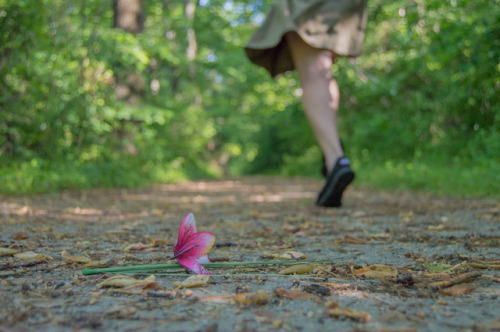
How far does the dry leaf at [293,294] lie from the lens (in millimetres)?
1031

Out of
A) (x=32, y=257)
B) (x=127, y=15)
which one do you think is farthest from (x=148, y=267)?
(x=127, y=15)

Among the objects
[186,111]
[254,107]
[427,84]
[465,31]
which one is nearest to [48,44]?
[465,31]

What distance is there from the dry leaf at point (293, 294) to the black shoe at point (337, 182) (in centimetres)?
186

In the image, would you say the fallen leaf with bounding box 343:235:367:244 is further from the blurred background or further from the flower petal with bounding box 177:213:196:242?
the blurred background

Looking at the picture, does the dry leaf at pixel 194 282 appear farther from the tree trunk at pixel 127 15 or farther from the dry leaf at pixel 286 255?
the tree trunk at pixel 127 15

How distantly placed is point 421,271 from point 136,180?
17.7ft

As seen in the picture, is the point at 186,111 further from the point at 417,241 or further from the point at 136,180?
the point at 417,241

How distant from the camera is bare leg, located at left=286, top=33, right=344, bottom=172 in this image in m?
3.10

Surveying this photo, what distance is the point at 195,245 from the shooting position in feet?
4.25

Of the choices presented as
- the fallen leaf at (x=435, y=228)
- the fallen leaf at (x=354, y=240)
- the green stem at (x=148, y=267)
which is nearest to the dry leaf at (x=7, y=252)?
the green stem at (x=148, y=267)

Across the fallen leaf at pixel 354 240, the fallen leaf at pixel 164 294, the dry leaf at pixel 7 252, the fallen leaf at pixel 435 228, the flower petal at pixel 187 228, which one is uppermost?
the flower petal at pixel 187 228

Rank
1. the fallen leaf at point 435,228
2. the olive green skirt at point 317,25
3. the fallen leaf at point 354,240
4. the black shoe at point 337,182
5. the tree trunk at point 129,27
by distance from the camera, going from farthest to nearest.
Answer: the tree trunk at point 129,27
the olive green skirt at point 317,25
the black shoe at point 337,182
the fallen leaf at point 435,228
the fallen leaf at point 354,240

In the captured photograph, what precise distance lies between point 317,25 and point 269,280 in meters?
2.28

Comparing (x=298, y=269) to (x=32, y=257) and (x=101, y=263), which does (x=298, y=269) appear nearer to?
(x=101, y=263)
